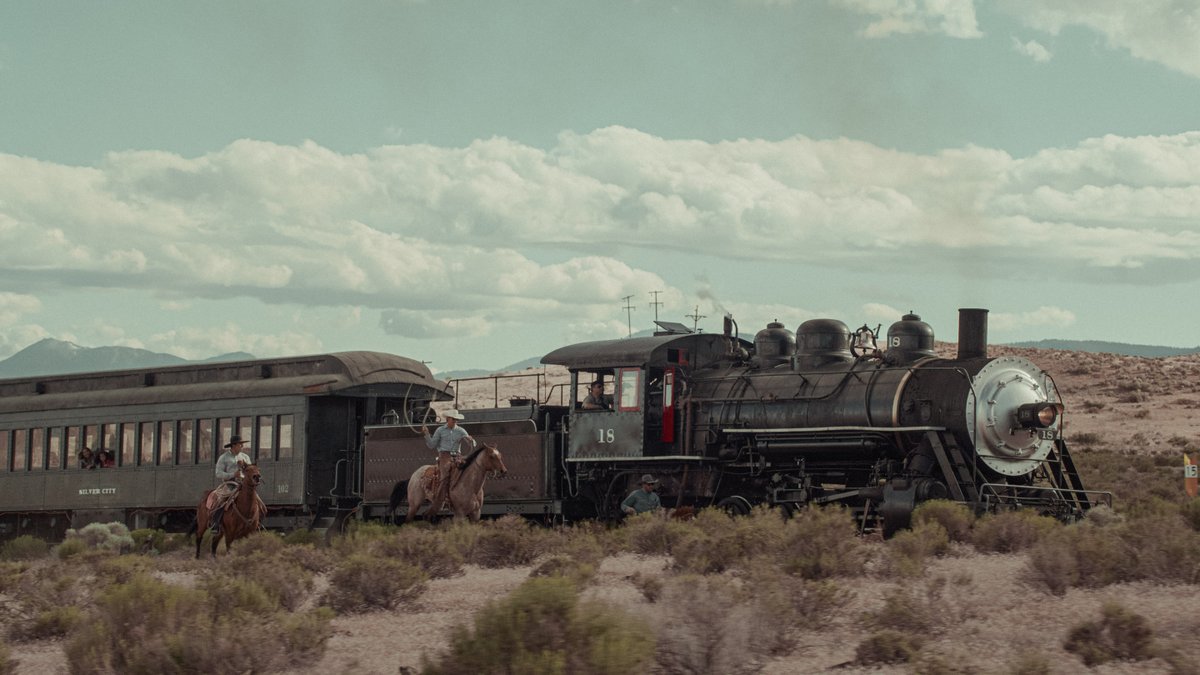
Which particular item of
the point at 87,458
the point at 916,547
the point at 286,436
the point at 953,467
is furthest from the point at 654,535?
the point at 87,458

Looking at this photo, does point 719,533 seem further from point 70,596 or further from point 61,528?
point 61,528

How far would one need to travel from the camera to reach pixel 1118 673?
8.71 m

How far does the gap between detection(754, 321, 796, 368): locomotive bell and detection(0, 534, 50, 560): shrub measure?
13.9 m

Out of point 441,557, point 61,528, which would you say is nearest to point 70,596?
point 441,557

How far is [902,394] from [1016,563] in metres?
4.69

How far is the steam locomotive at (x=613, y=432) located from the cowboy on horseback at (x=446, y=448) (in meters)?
2.41

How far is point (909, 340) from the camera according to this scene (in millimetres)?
20422

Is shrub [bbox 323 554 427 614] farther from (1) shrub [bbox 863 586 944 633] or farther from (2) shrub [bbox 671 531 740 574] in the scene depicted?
(1) shrub [bbox 863 586 944 633]

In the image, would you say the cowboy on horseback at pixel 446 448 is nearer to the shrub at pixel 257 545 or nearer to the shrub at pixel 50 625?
the shrub at pixel 257 545

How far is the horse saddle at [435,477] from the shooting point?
20.6 meters

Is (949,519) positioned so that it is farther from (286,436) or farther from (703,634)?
(286,436)

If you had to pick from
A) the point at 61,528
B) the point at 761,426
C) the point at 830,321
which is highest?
the point at 830,321

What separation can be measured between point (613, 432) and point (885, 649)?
41.1 feet

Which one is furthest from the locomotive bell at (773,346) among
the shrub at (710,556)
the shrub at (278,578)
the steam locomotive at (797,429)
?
the shrub at (278,578)
